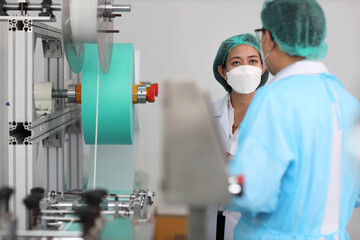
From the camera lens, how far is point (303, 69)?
1.17 metres

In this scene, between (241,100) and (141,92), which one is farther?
(241,100)

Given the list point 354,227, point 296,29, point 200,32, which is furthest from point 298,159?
point 354,227

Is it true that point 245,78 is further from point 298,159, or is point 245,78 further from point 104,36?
point 298,159

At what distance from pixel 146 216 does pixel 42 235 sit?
1.15 ft

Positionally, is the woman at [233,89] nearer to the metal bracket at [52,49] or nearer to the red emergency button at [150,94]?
the red emergency button at [150,94]

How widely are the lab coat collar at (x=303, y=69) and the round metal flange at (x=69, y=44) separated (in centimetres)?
65

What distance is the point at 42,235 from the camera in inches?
44.0

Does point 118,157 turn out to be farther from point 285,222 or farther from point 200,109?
point 200,109

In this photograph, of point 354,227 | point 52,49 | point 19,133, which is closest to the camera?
point 19,133

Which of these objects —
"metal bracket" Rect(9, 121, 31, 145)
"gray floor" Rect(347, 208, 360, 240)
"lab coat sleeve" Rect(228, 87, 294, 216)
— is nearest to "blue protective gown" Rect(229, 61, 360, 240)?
"lab coat sleeve" Rect(228, 87, 294, 216)

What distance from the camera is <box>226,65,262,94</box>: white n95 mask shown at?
6.39 ft

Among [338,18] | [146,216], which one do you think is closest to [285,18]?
[146,216]

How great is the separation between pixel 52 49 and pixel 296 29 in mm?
1079

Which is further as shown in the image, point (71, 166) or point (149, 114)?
point (149, 114)
